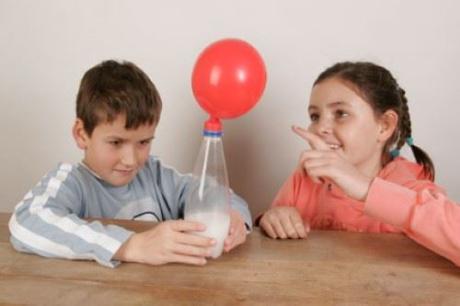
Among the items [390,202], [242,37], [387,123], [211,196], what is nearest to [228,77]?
[211,196]

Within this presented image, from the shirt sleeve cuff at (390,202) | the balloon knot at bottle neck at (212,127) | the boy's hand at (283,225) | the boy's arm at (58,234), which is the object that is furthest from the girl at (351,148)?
the boy's arm at (58,234)

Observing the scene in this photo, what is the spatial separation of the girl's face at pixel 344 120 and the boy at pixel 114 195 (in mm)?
261

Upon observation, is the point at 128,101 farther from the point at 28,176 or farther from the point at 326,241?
the point at 28,176

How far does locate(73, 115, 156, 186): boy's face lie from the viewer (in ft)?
3.64

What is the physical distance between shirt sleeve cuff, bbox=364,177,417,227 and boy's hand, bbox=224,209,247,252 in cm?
23

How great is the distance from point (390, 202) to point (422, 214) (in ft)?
0.18

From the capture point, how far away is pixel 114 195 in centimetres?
123

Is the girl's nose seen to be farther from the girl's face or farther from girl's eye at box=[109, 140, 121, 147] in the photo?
girl's eye at box=[109, 140, 121, 147]

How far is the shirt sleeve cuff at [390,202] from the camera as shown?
93 centimetres

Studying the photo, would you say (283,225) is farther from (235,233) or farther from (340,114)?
(340,114)

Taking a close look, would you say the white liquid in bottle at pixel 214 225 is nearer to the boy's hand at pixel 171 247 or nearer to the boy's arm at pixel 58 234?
the boy's hand at pixel 171 247

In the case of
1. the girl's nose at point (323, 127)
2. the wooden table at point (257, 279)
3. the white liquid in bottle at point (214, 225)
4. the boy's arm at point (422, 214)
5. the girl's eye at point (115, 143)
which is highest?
the girl's nose at point (323, 127)

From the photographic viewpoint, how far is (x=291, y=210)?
1.10 m

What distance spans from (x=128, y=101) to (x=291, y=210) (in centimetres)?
40
